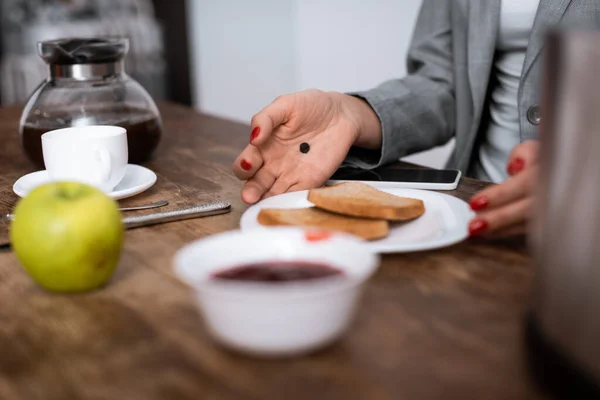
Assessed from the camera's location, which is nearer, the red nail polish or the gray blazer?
the red nail polish

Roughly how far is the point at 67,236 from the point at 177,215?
0.89 feet

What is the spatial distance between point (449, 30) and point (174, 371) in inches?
45.1

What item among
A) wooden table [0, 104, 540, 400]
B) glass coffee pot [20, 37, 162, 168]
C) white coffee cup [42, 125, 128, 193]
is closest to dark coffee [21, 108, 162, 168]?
glass coffee pot [20, 37, 162, 168]

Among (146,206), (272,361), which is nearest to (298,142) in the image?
(146,206)

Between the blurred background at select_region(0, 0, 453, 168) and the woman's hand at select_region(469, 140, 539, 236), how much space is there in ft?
8.14

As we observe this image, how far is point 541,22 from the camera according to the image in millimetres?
1275

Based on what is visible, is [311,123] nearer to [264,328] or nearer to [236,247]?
[236,247]

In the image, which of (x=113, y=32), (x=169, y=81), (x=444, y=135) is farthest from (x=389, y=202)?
(x=169, y=81)

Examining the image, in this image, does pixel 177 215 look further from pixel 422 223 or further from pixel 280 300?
pixel 280 300

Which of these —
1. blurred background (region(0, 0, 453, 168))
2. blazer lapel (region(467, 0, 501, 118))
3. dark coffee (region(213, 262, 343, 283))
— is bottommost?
blurred background (region(0, 0, 453, 168))

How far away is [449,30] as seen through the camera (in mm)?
1521

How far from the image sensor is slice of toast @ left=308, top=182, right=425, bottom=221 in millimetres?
853

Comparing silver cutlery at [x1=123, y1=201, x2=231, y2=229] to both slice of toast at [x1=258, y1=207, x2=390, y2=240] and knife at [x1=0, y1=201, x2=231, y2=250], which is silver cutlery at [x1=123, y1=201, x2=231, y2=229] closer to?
knife at [x1=0, y1=201, x2=231, y2=250]

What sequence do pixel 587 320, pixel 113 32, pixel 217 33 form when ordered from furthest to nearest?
pixel 217 33
pixel 113 32
pixel 587 320
